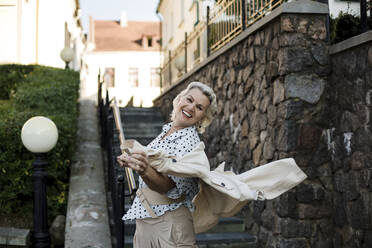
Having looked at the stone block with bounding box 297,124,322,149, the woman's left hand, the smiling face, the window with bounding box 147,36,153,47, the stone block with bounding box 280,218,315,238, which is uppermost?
the window with bounding box 147,36,153,47

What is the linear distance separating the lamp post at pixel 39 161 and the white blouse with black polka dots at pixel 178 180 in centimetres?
261

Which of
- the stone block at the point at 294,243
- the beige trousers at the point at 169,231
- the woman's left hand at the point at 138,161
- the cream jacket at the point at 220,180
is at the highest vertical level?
the woman's left hand at the point at 138,161

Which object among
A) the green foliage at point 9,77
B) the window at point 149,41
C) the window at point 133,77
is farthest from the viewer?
the window at point 149,41

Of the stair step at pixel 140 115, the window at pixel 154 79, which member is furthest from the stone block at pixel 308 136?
the window at pixel 154 79

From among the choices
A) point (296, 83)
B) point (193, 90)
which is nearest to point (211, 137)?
point (296, 83)

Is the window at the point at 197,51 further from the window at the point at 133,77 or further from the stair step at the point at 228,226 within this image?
the window at the point at 133,77

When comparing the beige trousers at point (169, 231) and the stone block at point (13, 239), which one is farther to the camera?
the stone block at point (13, 239)

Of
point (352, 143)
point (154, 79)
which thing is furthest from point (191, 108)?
point (154, 79)

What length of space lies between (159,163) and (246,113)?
3.28 m

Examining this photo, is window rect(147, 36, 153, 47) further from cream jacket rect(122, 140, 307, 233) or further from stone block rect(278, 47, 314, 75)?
cream jacket rect(122, 140, 307, 233)

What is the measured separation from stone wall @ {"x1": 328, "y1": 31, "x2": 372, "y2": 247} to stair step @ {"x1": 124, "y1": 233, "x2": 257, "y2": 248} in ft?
3.33

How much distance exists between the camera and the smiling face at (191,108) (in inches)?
82.5

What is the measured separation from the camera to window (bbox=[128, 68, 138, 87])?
28875 millimetres

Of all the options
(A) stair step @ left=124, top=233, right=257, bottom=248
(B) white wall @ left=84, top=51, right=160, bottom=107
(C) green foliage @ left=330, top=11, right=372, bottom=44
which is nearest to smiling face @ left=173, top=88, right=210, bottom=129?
(C) green foliage @ left=330, top=11, right=372, bottom=44
